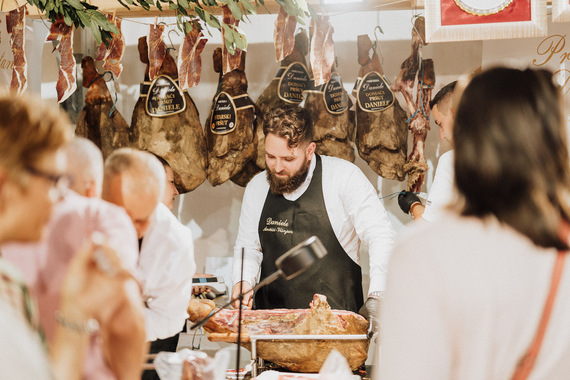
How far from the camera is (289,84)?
12.9 ft

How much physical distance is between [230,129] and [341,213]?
0.92 meters

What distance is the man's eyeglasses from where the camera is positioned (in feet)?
3.19

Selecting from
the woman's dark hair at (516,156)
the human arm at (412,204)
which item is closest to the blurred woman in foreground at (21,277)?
A: the woman's dark hair at (516,156)

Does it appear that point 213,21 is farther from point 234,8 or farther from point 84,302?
point 84,302

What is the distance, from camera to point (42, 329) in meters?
0.98

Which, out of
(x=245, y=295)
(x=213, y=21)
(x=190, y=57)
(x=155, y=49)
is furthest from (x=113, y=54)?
(x=245, y=295)

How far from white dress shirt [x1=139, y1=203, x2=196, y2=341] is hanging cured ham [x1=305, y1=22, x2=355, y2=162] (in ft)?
8.70

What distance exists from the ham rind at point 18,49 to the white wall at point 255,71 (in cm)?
45

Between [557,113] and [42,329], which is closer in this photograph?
[42,329]

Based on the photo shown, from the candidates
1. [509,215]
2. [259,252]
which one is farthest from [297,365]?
[509,215]

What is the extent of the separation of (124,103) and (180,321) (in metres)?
3.50

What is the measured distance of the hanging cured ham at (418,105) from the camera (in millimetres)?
3885

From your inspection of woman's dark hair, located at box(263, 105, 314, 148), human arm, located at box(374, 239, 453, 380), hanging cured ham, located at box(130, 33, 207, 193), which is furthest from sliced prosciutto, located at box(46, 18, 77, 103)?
human arm, located at box(374, 239, 453, 380)

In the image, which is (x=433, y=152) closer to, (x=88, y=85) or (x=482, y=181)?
(x=88, y=85)
